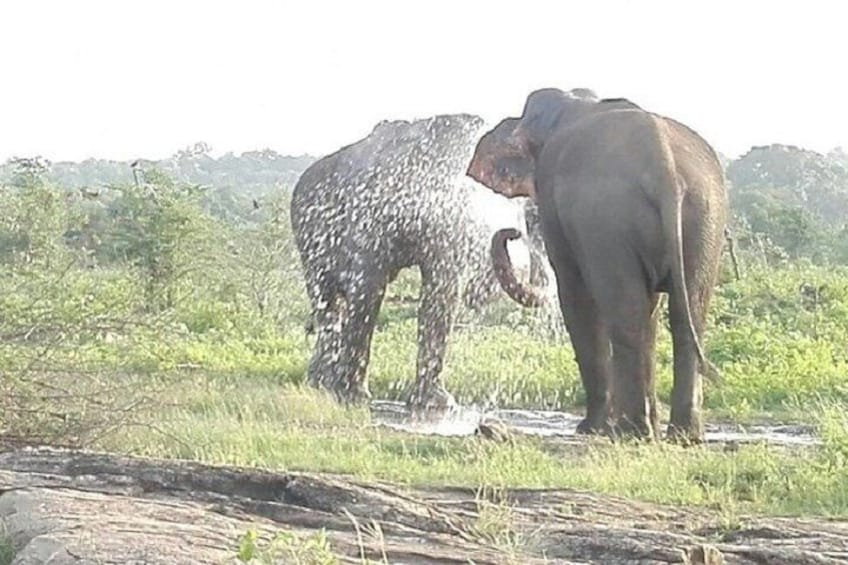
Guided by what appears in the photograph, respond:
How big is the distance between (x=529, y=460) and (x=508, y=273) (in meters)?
3.79

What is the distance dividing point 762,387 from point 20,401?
577 cm

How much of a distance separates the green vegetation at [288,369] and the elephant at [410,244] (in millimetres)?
585

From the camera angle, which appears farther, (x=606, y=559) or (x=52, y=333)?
(x=52, y=333)

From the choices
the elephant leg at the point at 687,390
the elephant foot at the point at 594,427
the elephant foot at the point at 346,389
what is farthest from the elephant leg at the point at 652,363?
the elephant foot at the point at 346,389

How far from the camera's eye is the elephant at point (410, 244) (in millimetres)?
10852

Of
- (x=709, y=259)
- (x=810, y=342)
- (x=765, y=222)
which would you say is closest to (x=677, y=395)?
(x=709, y=259)

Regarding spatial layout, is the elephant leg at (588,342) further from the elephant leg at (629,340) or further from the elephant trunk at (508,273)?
the elephant trunk at (508,273)

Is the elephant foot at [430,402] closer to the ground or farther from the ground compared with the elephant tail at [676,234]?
closer to the ground

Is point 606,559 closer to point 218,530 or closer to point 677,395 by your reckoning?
point 218,530

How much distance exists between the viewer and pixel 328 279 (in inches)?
465

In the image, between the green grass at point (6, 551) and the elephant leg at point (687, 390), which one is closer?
the green grass at point (6, 551)

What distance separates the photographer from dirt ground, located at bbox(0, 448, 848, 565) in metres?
3.87

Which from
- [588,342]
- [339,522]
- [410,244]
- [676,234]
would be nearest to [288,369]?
[410,244]

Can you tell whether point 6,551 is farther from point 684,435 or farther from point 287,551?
point 684,435
